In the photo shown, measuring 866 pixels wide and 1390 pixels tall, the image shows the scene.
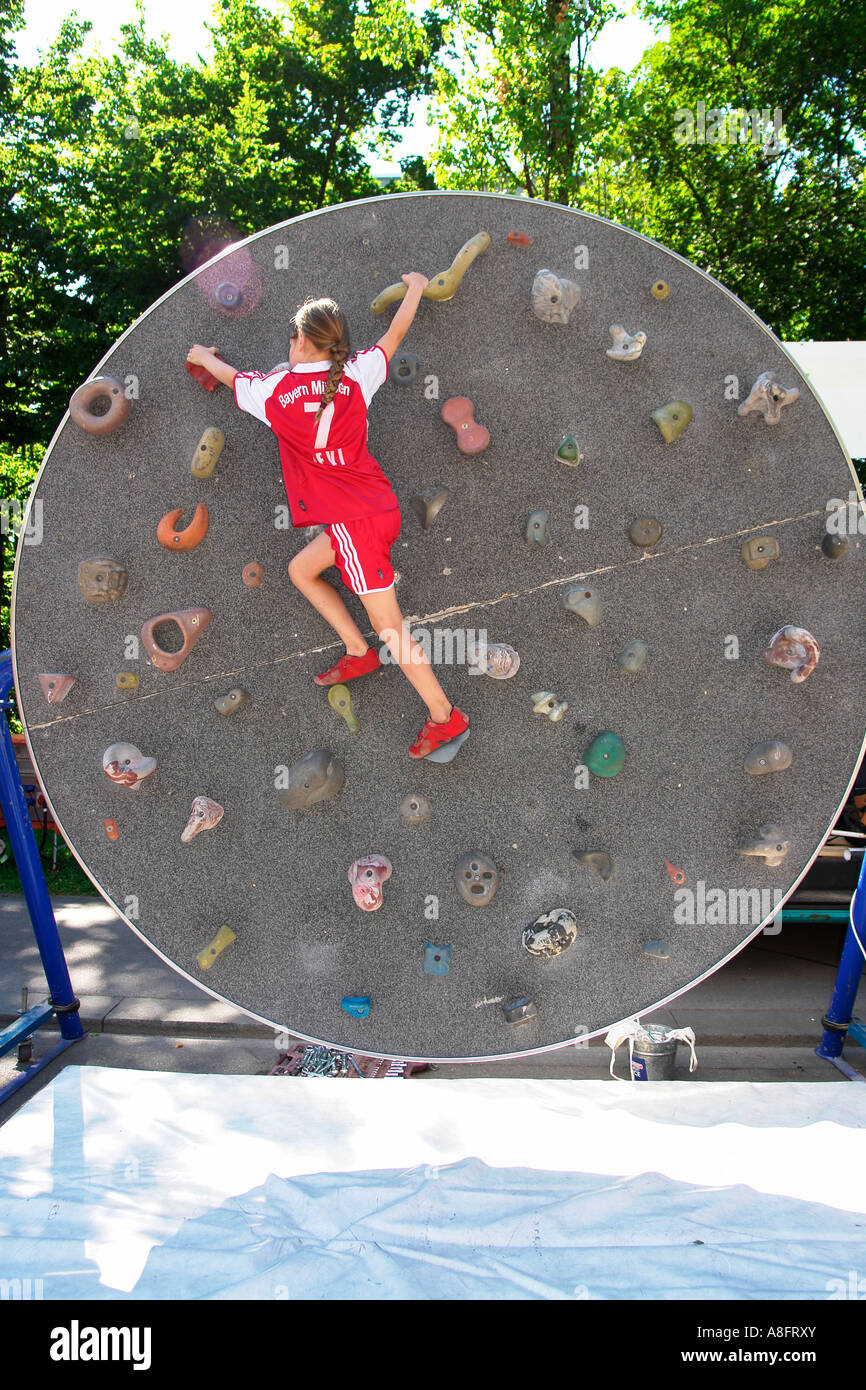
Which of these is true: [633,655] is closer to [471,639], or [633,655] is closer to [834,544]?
[471,639]

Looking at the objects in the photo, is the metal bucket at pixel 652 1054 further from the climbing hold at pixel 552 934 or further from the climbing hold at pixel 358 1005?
the climbing hold at pixel 358 1005

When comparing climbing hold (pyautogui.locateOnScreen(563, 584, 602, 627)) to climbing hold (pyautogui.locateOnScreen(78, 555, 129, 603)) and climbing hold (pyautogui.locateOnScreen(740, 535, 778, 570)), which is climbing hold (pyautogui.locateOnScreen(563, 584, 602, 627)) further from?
climbing hold (pyautogui.locateOnScreen(78, 555, 129, 603))

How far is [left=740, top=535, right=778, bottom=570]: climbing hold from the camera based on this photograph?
3191 mm

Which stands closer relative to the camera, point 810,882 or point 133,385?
point 133,385

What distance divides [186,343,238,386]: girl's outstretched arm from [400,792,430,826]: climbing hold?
1.65 m

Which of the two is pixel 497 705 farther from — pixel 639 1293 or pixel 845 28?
pixel 845 28

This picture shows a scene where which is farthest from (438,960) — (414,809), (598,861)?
(598,861)

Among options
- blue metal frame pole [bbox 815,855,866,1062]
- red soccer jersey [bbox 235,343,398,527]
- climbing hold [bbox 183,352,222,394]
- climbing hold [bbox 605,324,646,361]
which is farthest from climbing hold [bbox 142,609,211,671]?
blue metal frame pole [bbox 815,855,866,1062]

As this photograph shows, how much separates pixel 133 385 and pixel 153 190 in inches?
438

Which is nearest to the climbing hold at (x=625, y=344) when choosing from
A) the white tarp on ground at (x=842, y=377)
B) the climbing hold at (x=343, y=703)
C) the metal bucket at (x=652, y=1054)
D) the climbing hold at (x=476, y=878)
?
the climbing hold at (x=343, y=703)

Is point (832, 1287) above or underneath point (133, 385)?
underneath

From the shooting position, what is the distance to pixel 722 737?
330cm

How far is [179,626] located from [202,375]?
93 centimetres
